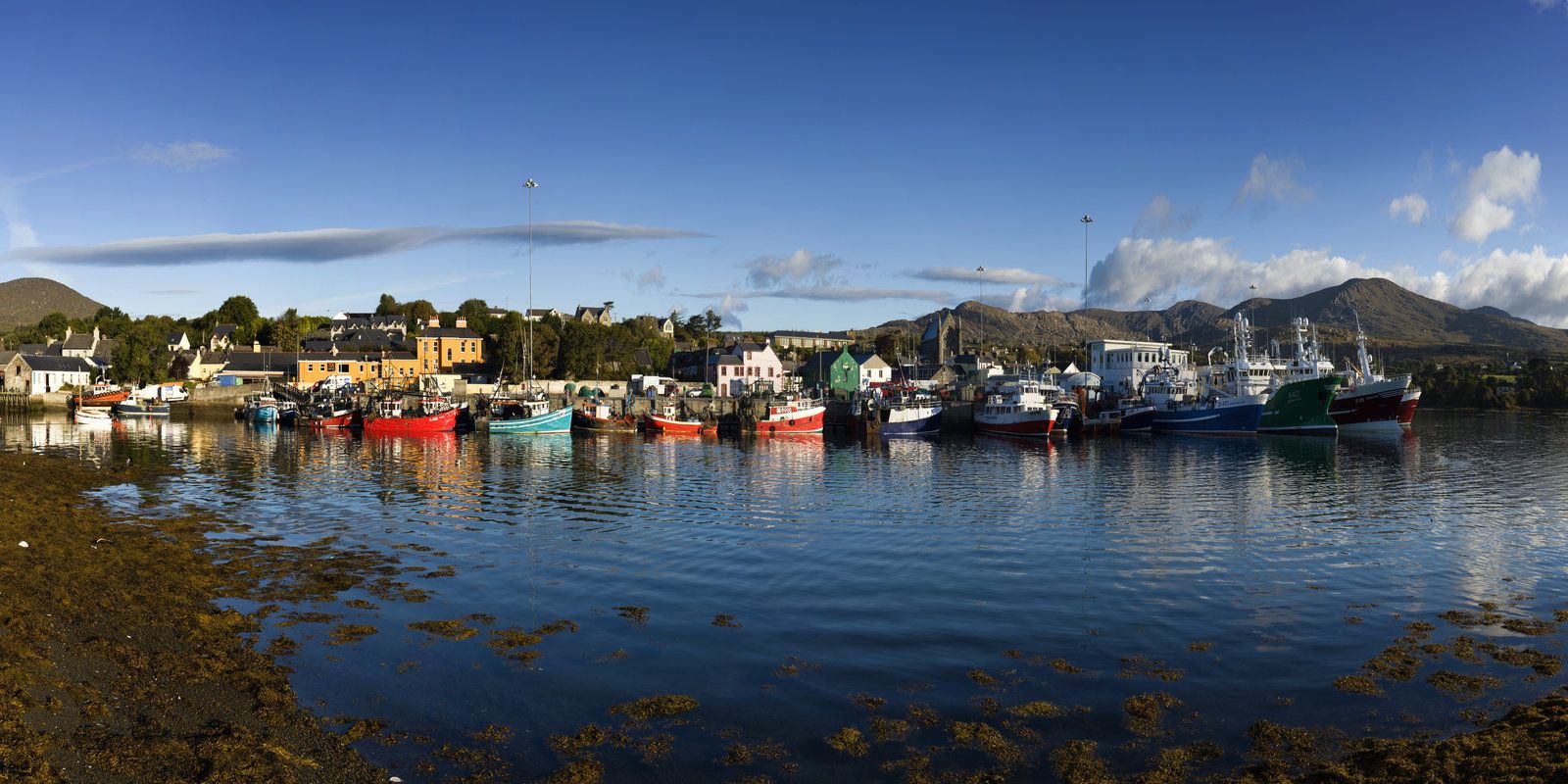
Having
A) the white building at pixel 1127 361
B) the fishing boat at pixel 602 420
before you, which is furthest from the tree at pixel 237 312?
the white building at pixel 1127 361

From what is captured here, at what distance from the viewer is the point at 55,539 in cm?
2198

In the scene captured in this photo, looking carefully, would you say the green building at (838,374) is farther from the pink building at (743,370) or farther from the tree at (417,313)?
the tree at (417,313)

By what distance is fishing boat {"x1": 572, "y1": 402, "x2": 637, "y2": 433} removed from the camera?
279 ft

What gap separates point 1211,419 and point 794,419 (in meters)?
37.8

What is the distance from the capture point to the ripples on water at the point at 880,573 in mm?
13633

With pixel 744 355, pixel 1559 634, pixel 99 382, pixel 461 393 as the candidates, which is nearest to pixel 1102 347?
pixel 744 355

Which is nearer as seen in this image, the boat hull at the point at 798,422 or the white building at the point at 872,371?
the boat hull at the point at 798,422

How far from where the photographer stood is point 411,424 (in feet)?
253

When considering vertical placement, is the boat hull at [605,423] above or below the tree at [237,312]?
below

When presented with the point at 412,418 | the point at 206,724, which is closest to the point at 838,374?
the point at 412,418

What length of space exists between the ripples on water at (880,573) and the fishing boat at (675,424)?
28.1 m

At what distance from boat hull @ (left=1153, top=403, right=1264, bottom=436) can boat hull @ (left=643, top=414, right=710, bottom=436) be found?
40.6 meters

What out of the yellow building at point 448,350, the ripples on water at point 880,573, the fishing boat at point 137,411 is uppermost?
the yellow building at point 448,350

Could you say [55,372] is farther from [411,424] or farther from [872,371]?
[872,371]
